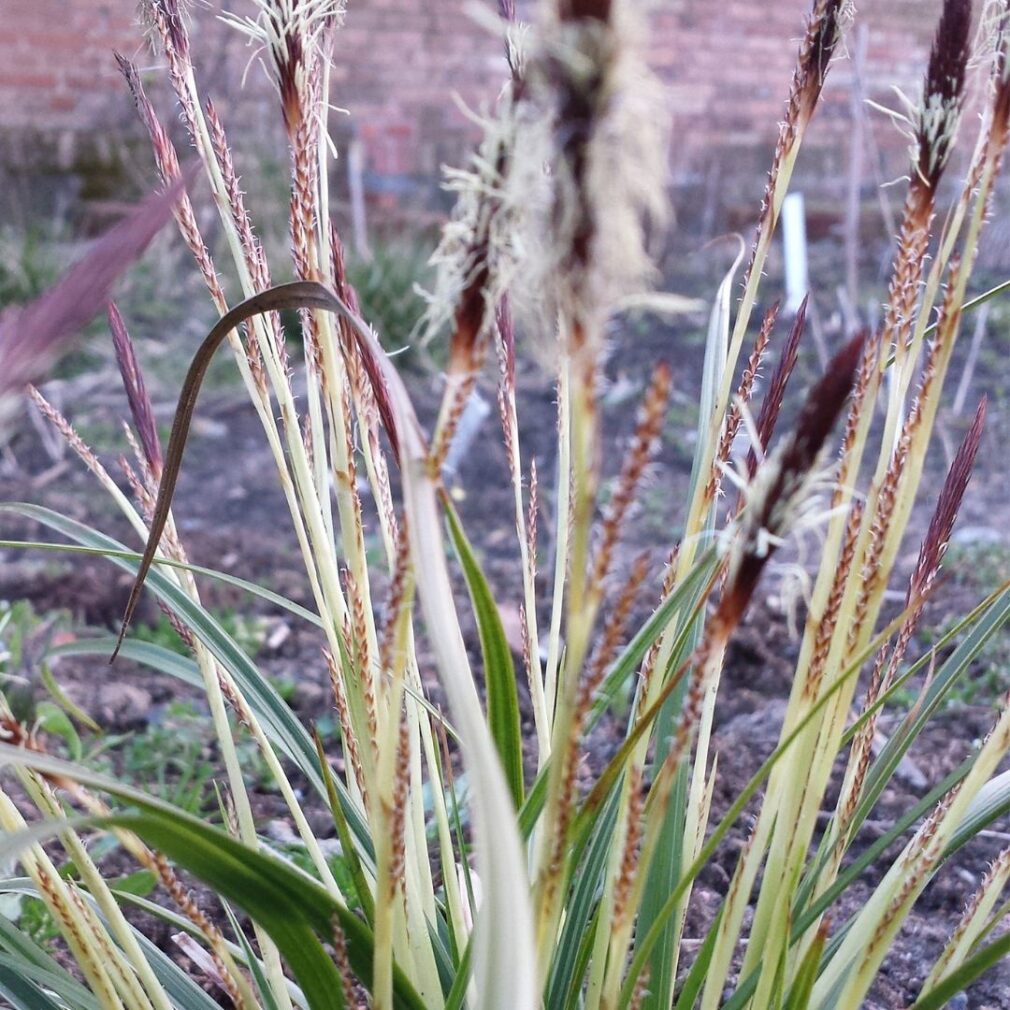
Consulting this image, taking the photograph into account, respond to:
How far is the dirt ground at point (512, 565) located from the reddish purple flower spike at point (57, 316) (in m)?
0.22

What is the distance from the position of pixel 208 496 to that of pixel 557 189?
2.61m

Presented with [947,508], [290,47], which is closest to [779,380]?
[947,508]

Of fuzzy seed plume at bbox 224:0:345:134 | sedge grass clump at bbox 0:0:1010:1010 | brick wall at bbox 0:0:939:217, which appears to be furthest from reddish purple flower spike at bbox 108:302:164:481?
brick wall at bbox 0:0:939:217

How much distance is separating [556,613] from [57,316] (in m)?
0.59

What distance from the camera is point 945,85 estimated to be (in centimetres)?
50

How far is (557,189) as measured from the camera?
1.16ft

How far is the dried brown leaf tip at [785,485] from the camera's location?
0.40 m

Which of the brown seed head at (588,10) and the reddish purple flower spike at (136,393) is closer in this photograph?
the brown seed head at (588,10)

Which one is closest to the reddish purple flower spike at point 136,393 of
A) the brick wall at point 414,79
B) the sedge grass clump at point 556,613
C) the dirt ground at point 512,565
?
the sedge grass clump at point 556,613

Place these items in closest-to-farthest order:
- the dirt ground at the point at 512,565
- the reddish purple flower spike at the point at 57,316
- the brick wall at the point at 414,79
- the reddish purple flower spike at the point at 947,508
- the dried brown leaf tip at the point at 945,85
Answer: the reddish purple flower spike at the point at 57,316 → the dried brown leaf tip at the point at 945,85 → the reddish purple flower spike at the point at 947,508 → the dirt ground at the point at 512,565 → the brick wall at the point at 414,79

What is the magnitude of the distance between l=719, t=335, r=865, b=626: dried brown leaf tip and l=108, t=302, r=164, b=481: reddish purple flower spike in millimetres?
452

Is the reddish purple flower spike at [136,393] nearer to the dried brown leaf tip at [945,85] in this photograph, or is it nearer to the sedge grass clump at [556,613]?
the sedge grass clump at [556,613]

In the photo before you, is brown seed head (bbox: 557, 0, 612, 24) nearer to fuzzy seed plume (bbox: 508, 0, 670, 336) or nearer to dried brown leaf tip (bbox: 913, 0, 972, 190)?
fuzzy seed plume (bbox: 508, 0, 670, 336)

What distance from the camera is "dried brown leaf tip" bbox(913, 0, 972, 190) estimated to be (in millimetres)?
496
